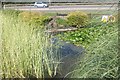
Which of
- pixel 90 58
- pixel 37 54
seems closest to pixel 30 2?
pixel 37 54

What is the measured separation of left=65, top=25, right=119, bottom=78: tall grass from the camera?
7.80 feet

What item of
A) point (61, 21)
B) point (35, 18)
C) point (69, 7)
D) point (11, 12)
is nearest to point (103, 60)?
point (69, 7)

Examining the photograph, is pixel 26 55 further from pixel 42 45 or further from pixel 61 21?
pixel 61 21

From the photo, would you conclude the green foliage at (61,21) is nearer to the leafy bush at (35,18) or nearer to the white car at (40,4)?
the leafy bush at (35,18)

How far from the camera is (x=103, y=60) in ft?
8.00

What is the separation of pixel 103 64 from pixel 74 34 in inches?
50.5

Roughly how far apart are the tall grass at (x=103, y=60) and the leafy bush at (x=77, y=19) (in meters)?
0.69

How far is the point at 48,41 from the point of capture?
322cm

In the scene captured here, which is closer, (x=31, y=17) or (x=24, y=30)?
(x=24, y=30)

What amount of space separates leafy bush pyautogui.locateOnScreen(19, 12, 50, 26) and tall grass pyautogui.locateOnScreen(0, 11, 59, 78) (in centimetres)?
29

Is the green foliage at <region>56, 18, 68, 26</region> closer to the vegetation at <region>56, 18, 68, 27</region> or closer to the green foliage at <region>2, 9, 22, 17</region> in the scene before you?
the vegetation at <region>56, 18, 68, 27</region>

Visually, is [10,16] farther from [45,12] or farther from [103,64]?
[103,64]

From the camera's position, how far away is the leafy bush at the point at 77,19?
3.20 m

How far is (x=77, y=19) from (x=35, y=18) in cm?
54
